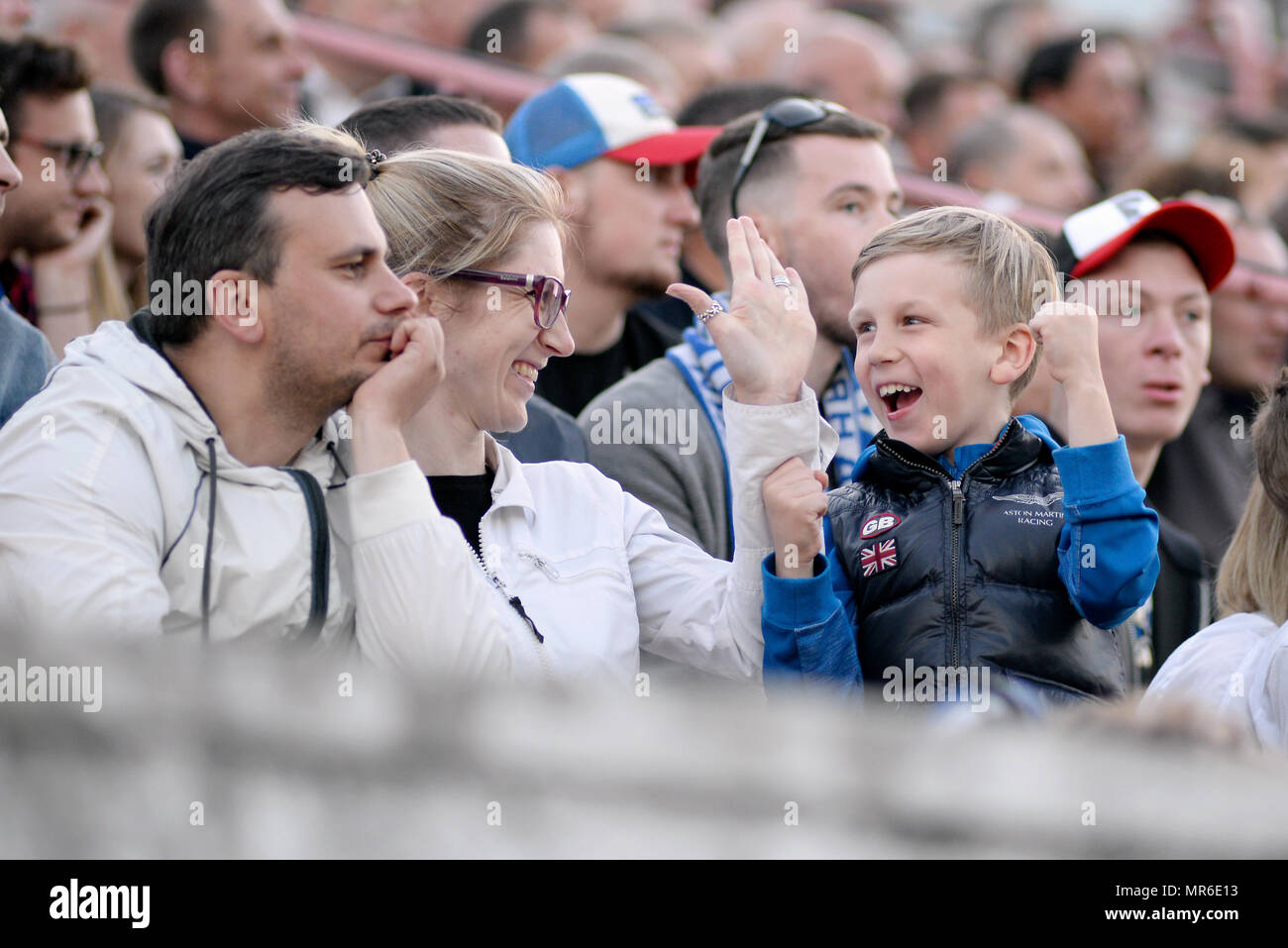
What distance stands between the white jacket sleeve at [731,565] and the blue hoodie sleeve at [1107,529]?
1.51 ft

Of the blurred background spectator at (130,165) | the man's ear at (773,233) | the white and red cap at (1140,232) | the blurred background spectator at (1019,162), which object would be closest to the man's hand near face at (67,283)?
the blurred background spectator at (130,165)

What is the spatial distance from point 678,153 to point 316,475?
92.3 inches

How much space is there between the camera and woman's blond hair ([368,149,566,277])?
2979 mm

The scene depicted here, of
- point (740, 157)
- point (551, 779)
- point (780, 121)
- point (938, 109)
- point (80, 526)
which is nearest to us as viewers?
A: point (551, 779)

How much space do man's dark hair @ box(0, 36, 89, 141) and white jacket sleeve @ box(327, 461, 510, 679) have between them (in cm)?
245

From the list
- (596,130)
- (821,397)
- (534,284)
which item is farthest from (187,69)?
(534,284)

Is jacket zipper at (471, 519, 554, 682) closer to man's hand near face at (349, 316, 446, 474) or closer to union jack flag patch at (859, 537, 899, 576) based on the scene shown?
man's hand near face at (349, 316, 446, 474)

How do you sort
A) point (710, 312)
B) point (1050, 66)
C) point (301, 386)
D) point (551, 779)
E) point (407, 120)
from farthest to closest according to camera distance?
point (1050, 66), point (407, 120), point (710, 312), point (301, 386), point (551, 779)

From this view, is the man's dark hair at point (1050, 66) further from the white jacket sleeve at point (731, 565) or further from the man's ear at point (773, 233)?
the white jacket sleeve at point (731, 565)

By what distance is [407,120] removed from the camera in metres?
4.10

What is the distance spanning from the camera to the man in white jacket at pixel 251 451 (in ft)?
8.07

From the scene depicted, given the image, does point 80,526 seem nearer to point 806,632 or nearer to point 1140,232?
point 806,632

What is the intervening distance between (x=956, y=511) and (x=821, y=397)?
4.28 ft

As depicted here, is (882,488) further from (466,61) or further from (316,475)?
(466,61)
